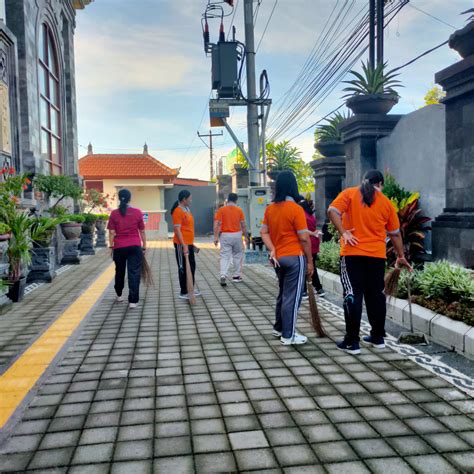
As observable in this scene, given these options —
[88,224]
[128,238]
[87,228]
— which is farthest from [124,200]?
[87,228]

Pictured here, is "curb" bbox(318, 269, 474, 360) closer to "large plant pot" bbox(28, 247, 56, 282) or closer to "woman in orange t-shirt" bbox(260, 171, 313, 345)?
"woman in orange t-shirt" bbox(260, 171, 313, 345)

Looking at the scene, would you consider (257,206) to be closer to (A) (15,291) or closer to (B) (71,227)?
(B) (71,227)

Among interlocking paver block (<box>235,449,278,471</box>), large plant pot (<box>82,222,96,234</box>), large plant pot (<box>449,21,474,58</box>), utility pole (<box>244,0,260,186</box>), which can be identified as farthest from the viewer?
large plant pot (<box>82,222,96,234</box>)

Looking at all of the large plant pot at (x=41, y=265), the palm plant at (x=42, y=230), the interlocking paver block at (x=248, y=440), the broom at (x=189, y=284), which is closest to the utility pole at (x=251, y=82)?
→ the palm plant at (x=42, y=230)

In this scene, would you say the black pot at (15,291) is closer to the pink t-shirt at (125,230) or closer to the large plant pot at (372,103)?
the pink t-shirt at (125,230)

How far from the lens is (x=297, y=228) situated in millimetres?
4730

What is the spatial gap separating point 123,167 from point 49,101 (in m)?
14.0

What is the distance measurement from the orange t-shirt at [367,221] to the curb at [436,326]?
959 millimetres

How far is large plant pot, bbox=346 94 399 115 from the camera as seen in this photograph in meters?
9.20

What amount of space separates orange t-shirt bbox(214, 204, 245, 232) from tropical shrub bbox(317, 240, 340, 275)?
171 cm

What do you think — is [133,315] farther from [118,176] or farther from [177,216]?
[118,176]

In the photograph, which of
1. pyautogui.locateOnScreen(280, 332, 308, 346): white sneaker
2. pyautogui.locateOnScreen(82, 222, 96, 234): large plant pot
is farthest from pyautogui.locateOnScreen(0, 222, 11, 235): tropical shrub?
pyautogui.locateOnScreen(82, 222, 96, 234): large plant pot

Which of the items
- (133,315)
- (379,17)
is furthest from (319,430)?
(379,17)

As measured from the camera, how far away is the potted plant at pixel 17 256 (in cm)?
734
